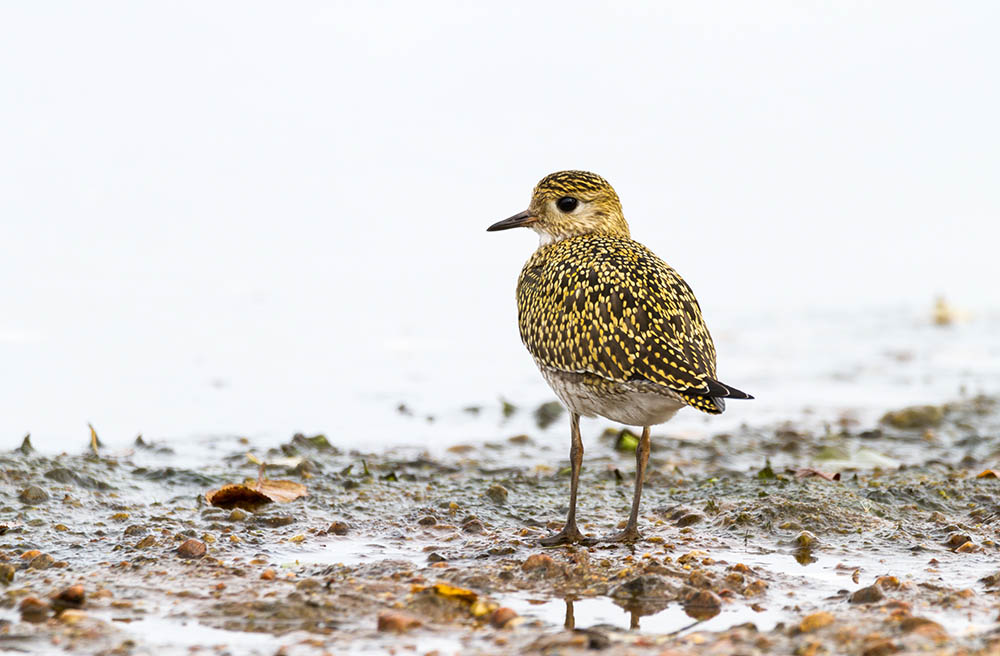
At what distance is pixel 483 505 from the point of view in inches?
254

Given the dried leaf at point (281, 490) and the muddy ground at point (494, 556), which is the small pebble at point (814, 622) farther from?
the dried leaf at point (281, 490)

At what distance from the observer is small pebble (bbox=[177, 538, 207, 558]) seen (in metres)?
5.17

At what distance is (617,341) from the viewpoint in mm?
5602

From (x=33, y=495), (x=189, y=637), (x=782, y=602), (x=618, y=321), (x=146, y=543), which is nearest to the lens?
(x=189, y=637)

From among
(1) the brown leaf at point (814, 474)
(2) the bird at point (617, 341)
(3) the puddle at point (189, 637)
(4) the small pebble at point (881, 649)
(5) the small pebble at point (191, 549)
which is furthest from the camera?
(1) the brown leaf at point (814, 474)

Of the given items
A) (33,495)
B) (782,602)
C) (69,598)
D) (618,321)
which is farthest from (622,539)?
(33,495)

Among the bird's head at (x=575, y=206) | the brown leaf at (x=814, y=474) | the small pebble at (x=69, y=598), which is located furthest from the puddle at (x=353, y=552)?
the brown leaf at (x=814, y=474)

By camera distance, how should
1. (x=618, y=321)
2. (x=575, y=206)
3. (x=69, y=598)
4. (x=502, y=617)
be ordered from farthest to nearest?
(x=575, y=206)
(x=618, y=321)
(x=69, y=598)
(x=502, y=617)

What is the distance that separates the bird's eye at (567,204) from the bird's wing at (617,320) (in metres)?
0.56

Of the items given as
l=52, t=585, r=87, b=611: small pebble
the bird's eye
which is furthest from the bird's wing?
l=52, t=585, r=87, b=611: small pebble

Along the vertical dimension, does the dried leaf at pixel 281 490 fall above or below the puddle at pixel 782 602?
above

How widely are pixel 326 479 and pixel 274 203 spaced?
31.4 feet

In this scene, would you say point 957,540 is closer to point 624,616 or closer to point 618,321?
point 618,321

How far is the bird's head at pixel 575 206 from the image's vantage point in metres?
7.03
